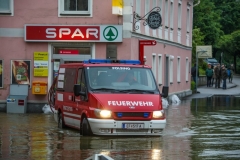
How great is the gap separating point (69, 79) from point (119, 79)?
2114 mm

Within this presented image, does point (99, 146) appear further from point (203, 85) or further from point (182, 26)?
point (203, 85)

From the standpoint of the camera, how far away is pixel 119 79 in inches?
800

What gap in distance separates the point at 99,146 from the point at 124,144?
0.75m

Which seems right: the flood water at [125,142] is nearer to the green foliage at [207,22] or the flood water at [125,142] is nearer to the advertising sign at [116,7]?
the advertising sign at [116,7]

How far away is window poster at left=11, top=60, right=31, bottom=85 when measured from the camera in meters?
32.3

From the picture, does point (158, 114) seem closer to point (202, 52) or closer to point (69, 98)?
point (69, 98)

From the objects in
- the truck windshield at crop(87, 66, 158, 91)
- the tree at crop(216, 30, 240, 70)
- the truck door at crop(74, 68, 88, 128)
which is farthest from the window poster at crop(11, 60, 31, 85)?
the tree at crop(216, 30, 240, 70)

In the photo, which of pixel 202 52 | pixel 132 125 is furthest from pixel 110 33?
pixel 202 52

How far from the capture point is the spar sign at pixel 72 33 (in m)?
31.3

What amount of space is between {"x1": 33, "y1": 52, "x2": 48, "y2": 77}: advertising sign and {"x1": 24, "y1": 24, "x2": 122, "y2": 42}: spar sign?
76 cm

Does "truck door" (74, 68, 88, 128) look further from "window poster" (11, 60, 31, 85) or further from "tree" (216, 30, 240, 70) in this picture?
"tree" (216, 30, 240, 70)

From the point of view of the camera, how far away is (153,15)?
32.8m

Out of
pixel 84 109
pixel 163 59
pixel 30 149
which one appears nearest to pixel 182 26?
pixel 163 59

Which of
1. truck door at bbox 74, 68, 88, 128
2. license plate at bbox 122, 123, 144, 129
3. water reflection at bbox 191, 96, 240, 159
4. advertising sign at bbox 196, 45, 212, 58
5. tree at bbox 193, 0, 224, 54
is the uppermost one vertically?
tree at bbox 193, 0, 224, 54
